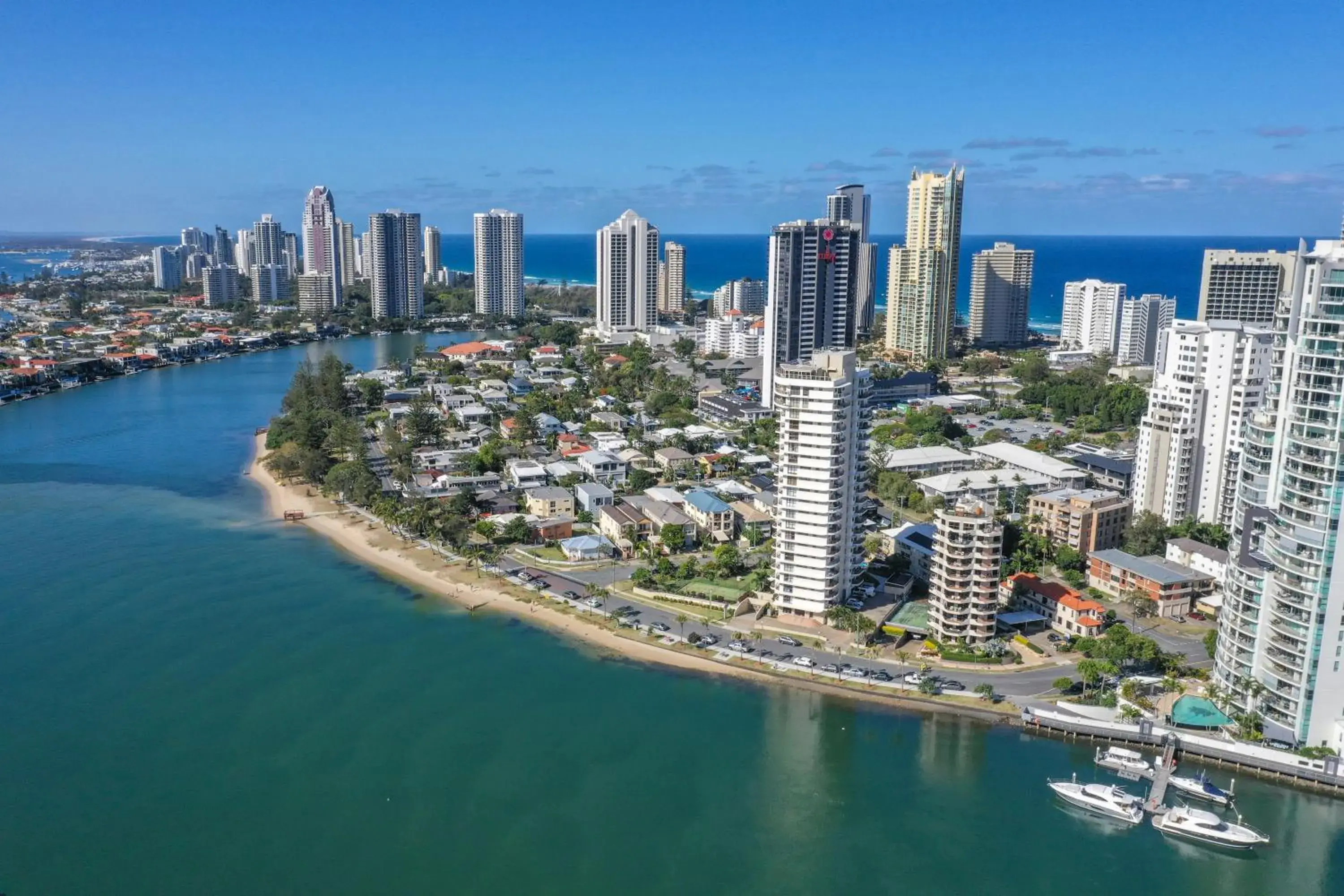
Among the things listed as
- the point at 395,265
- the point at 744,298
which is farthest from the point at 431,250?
the point at 744,298

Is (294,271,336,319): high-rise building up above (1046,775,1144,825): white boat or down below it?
above

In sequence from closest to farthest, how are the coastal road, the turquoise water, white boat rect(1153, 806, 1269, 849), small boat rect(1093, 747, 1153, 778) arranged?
1. the turquoise water
2. white boat rect(1153, 806, 1269, 849)
3. small boat rect(1093, 747, 1153, 778)
4. the coastal road

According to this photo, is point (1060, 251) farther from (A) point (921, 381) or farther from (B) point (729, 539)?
(B) point (729, 539)

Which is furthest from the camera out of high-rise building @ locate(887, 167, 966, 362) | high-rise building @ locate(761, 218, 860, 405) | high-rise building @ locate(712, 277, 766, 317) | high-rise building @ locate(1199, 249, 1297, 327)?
high-rise building @ locate(712, 277, 766, 317)

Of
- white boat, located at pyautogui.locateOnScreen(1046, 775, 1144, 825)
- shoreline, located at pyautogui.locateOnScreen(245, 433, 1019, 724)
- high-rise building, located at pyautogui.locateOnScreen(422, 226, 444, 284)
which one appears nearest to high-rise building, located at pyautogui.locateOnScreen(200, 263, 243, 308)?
high-rise building, located at pyautogui.locateOnScreen(422, 226, 444, 284)

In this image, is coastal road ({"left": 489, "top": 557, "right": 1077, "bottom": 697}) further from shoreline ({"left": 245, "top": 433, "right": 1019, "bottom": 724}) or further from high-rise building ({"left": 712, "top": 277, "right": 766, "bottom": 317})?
high-rise building ({"left": 712, "top": 277, "right": 766, "bottom": 317})

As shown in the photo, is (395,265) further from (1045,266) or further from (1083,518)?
(1045,266)

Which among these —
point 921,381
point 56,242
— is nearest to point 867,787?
point 921,381

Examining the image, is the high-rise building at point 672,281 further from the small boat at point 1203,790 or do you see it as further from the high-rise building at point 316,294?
the small boat at point 1203,790
